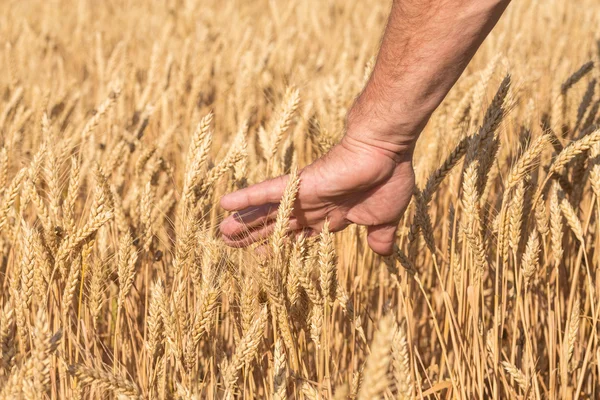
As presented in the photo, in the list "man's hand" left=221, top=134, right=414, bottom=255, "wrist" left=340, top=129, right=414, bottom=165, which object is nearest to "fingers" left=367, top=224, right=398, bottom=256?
"man's hand" left=221, top=134, right=414, bottom=255

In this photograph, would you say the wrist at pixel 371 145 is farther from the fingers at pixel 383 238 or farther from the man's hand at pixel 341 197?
the fingers at pixel 383 238

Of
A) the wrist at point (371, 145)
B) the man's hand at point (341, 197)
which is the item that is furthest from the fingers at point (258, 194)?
the wrist at point (371, 145)

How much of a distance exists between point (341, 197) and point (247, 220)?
0.65 feet

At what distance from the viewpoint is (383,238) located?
1417mm

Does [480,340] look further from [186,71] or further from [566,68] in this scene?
[186,71]

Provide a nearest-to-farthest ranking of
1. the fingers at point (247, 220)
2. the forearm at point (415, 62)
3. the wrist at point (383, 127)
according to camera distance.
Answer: the forearm at point (415, 62), the wrist at point (383, 127), the fingers at point (247, 220)

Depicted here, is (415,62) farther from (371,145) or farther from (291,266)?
(291,266)

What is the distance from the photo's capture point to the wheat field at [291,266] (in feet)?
3.82

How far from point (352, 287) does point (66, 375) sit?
2.30 ft

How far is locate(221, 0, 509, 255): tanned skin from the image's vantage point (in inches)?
45.9

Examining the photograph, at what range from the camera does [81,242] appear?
121cm

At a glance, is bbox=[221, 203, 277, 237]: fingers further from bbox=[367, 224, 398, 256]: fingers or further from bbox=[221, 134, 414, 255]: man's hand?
bbox=[367, 224, 398, 256]: fingers

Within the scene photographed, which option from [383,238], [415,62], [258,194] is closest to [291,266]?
[258,194]

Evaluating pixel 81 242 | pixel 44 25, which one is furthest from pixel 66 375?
pixel 44 25
